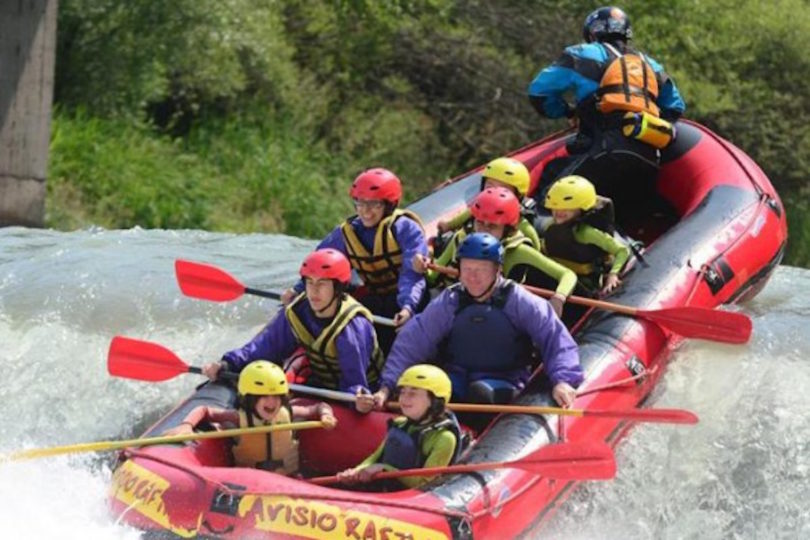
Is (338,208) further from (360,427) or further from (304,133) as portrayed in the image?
(360,427)

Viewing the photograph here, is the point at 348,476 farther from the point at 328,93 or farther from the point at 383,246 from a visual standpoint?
the point at 328,93

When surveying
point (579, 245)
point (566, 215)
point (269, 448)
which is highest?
point (566, 215)

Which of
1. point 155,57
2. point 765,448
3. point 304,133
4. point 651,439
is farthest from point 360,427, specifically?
point 304,133

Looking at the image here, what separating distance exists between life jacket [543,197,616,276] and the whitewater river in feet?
1.85

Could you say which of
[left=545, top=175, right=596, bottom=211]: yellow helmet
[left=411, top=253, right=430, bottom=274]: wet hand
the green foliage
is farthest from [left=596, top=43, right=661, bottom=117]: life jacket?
the green foliage

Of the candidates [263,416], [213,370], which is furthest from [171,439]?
[213,370]

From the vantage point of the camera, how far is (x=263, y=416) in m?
7.18

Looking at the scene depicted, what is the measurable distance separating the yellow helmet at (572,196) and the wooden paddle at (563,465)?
179 centimetres

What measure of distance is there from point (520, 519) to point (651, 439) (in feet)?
3.88

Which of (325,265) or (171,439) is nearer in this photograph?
(171,439)

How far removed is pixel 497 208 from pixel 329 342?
98 cm

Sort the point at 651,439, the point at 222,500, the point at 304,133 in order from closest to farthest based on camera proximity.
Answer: the point at 222,500 → the point at 651,439 → the point at 304,133

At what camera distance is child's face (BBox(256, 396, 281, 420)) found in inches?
282

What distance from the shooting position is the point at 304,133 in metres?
15.9
